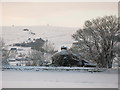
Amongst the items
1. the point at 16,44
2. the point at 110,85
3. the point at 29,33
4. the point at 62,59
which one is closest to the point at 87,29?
the point at 62,59

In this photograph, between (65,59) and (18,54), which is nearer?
(65,59)

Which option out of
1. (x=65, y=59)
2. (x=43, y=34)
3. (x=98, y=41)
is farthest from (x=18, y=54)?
(x=98, y=41)

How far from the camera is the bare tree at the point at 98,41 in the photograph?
551 inches

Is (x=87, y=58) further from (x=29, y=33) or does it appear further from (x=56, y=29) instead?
(x=29, y=33)

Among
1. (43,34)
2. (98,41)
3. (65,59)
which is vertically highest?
(43,34)

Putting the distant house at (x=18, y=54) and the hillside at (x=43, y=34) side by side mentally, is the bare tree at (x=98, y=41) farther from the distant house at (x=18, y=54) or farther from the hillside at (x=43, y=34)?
the distant house at (x=18, y=54)

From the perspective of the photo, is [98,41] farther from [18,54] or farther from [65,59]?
[18,54]

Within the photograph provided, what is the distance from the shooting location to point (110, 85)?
729 centimetres

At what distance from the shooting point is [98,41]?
46.7 feet

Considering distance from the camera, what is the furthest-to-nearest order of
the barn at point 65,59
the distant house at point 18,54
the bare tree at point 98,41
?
the distant house at point 18,54 < the barn at point 65,59 < the bare tree at point 98,41

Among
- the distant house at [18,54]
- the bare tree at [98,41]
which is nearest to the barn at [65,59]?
the bare tree at [98,41]

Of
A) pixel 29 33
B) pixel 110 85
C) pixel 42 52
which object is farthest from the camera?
pixel 42 52

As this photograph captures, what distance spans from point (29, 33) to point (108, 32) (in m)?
4.69

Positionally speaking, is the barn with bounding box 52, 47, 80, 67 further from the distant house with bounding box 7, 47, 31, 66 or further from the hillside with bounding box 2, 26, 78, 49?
the distant house with bounding box 7, 47, 31, 66
